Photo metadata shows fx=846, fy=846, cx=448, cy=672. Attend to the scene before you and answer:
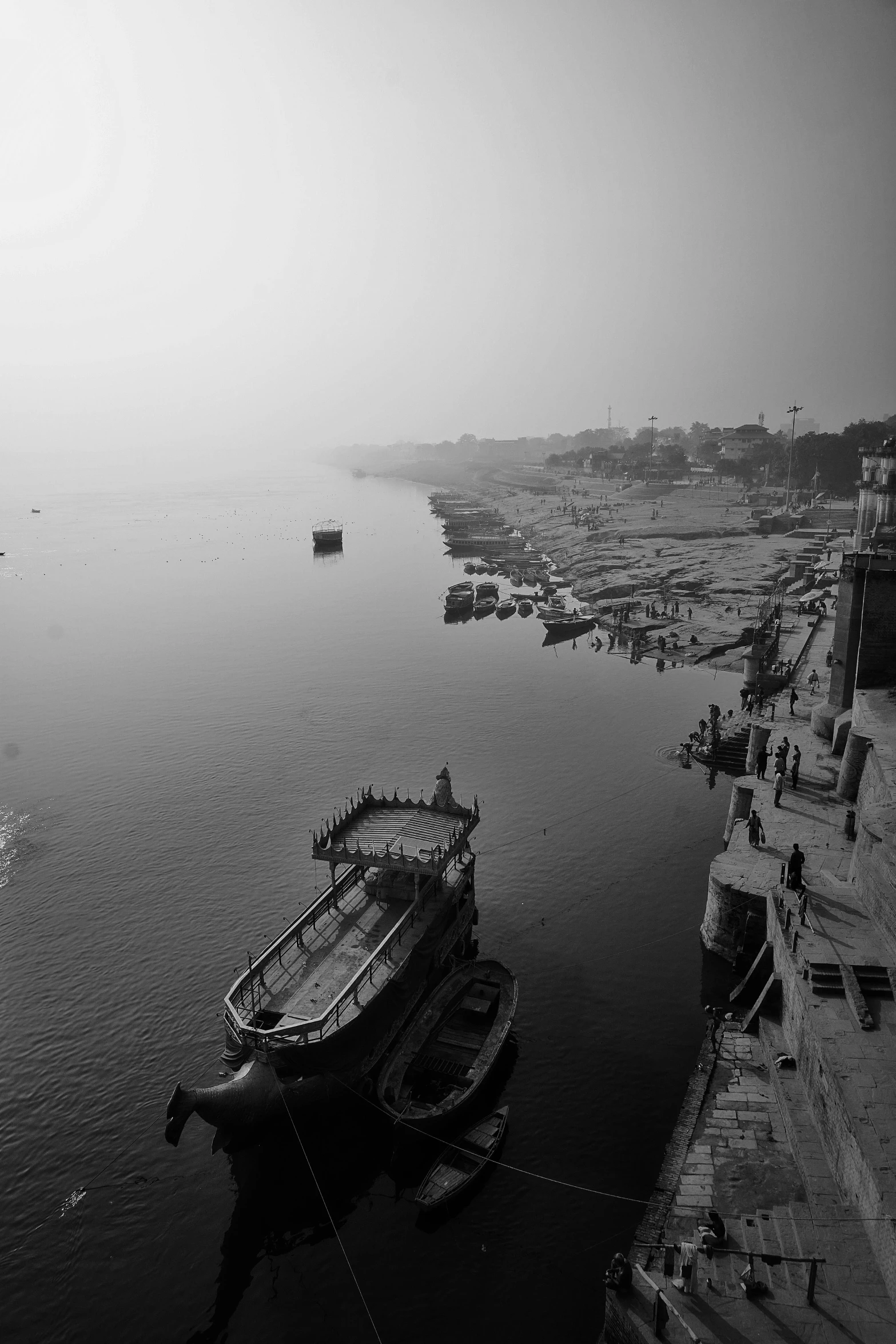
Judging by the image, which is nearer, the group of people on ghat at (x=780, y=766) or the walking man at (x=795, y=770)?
the group of people on ghat at (x=780, y=766)

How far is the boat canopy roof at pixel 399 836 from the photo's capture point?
24578mm

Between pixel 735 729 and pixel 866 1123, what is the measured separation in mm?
28389

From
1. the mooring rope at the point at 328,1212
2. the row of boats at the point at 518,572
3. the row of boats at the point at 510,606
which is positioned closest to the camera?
the mooring rope at the point at 328,1212

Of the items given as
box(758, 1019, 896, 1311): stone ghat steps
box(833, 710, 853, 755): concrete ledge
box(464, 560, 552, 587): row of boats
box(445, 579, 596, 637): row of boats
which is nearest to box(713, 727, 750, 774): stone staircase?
box(833, 710, 853, 755): concrete ledge

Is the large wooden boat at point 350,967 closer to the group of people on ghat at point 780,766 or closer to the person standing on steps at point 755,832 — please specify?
the person standing on steps at point 755,832

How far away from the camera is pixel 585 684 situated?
189 ft

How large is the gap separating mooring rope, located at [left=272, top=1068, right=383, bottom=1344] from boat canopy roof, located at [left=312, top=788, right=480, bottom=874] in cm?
682

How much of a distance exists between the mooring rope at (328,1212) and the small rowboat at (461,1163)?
1822mm

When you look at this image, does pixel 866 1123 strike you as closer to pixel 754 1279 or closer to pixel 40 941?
pixel 754 1279

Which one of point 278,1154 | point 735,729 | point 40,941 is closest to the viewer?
point 278,1154

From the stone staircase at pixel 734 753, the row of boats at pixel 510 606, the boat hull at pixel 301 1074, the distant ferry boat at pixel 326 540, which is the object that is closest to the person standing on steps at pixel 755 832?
the boat hull at pixel 301 1074

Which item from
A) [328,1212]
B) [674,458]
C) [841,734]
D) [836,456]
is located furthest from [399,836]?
[674,458]

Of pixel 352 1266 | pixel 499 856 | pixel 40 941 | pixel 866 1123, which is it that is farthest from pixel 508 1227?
pixel 40 941

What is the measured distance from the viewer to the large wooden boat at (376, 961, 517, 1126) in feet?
65.8
